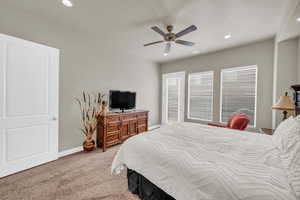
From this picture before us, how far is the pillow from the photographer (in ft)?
2.82

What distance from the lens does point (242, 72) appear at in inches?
150

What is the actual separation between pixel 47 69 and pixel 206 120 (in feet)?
15.2

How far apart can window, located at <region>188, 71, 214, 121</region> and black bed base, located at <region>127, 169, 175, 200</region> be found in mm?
3525

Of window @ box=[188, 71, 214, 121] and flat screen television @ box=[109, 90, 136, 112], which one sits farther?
window @ box=[188, 71, 214, 121]

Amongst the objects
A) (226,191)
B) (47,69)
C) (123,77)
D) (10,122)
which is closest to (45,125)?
(10,122)

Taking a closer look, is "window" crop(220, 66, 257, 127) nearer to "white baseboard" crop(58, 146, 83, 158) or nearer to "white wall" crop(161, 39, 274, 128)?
"white wall" crop(161, 39, 274, 128)

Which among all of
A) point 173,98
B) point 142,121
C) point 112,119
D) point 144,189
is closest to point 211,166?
point 144,189

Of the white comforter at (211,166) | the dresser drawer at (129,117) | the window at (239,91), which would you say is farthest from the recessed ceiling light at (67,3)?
the window at (239,91)

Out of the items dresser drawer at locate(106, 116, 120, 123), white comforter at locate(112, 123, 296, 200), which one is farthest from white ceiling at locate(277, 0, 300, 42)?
dresser drawer at locate(106, 116, 120, 123)

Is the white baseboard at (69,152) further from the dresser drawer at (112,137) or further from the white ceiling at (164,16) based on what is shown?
the white ceiling at (164,16)

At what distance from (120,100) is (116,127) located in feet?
2.65

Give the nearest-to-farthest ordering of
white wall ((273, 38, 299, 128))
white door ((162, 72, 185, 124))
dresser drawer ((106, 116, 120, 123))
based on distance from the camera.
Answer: white wall ((273, 38, 299, 128)) < dresser drawer ((106, 116, 120, 123)) < white door ((162, 72, 185, 124))

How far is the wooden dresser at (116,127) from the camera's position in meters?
3.23

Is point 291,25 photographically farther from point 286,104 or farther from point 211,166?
point 211,166
